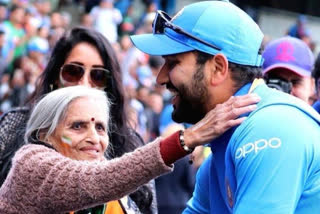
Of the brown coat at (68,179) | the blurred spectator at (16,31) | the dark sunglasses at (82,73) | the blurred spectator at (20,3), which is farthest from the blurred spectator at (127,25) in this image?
the brown coat at (68,179)

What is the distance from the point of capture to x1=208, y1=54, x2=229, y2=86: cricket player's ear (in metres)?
2.98

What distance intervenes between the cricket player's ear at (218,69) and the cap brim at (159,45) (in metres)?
0.11

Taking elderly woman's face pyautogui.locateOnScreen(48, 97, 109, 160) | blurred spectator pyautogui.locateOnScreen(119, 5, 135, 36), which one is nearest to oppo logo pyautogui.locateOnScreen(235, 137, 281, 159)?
→ elderly woman's face pyautogui.locateOnScreen(48, 97, 109, 160)

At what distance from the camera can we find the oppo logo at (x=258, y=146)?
2609 mm

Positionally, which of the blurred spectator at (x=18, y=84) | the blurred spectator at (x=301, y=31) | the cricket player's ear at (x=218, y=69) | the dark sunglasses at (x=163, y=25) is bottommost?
the blurred spectator at (x=18, y=84)

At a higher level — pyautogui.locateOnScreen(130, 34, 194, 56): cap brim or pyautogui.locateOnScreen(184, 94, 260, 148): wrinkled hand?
pyautogui.locateOnScreen(130, 34, 194, 56): cap brim

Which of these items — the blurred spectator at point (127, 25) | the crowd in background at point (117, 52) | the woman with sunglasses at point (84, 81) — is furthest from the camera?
the blurred spectator at point (127, 25)

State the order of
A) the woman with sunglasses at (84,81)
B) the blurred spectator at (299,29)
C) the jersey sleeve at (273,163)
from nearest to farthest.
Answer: the jersey sleeve at (273,163) < the woman with sunglasses at (84,81) < the blurred spectator at (299,29)

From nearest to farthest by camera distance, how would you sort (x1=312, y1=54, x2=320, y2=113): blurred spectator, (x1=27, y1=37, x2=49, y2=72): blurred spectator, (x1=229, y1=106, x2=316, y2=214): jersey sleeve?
(x1=229, y1=106, x2=316, y2=214): jersey sleeve < (x1=312, y1=54, x2=320, y2=113): blurred spectator < (x1=27, y1=37, x2=49, y2=72): blurred spectator

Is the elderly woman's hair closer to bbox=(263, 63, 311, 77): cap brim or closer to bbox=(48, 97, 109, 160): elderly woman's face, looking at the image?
bbox=(48, 97, 109, 160): elderly woman's face

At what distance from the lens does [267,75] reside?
519cm

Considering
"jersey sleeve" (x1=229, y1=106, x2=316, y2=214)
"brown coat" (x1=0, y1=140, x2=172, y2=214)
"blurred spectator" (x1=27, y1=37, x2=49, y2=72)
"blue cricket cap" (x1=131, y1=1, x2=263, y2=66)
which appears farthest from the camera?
"blurred spectator" (x1=27, y1=37, x2=49, y2=72)

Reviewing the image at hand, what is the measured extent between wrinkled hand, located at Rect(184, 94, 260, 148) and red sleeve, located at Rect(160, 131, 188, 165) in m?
0.04

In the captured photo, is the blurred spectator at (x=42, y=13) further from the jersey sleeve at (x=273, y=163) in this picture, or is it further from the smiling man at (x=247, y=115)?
the jersey sleeve at (x=273, y=163)
